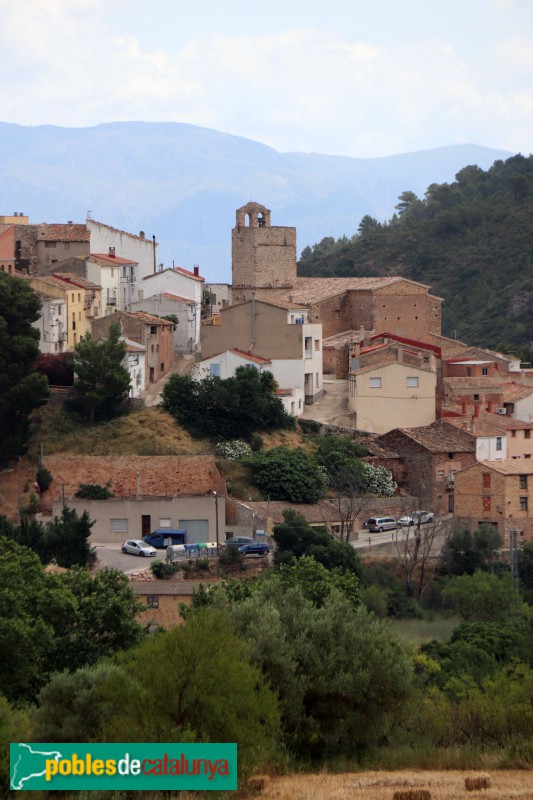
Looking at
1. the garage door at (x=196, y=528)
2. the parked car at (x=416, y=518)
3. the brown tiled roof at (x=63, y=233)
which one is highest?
the brown tiled roof at (x=63, y=233)

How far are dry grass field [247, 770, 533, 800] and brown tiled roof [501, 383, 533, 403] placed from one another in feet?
102

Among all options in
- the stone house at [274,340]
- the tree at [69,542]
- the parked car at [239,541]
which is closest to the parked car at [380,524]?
the parked car at [239,541]

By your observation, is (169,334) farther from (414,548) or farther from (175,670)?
(175,670)

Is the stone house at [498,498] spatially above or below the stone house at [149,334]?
below

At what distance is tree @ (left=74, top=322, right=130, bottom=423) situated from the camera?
4769 cm

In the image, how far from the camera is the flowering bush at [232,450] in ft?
154

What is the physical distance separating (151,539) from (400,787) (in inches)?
937

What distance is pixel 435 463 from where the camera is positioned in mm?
47406

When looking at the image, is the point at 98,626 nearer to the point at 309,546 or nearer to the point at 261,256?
the point at 309,546

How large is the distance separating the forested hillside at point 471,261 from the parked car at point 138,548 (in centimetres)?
4213

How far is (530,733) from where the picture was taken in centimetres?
2595

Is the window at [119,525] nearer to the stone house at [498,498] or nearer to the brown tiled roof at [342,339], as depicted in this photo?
the stone house at [498,498]

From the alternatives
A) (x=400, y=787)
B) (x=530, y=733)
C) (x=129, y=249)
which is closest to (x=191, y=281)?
(x=129, y=249)

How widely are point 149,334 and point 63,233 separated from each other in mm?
8433
